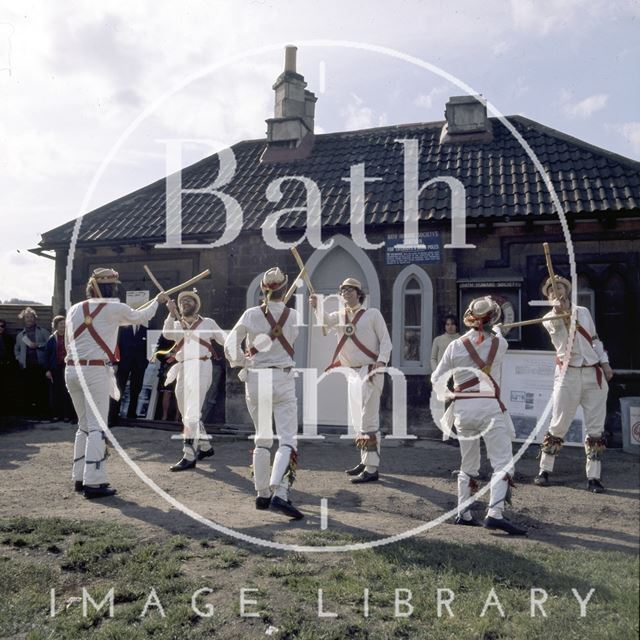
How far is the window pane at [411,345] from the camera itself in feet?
34.9

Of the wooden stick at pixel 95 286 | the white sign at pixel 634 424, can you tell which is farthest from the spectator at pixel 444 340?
the wooden stick at pixel 95 286

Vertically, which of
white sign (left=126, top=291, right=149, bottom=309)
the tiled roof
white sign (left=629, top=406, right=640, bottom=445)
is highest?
the tiled roof

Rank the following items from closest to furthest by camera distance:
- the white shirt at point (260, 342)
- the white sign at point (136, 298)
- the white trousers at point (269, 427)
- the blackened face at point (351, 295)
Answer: the white trousers at point (269, 427) → the white shirt at point (260, 342) → the blackened face at point (351, 295) → the white sign at point (136, 298)

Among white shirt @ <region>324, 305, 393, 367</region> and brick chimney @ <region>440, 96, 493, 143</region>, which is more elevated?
brick chimney @ <region>440, 96, 493, 143</region>

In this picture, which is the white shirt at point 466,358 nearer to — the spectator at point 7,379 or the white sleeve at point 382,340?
the white sleeve at point 382,340

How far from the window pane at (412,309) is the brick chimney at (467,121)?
147 inches

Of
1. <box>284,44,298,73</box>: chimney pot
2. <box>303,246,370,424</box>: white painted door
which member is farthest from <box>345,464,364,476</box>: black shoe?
<box>284,44,298,73</box>: chimney pot

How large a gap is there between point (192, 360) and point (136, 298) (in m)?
4.99

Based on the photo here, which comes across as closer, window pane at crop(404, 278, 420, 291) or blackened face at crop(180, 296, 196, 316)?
blackened face at crop(180, 296, 196, 316)

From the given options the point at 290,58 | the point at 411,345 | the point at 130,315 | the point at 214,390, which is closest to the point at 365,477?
the point at 130,315

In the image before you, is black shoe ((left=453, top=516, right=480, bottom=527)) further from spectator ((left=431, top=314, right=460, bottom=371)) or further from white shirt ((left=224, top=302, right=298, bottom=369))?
spectator ((left=431, top=314, right=460, bottom=371))

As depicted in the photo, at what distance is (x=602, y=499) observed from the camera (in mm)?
6148

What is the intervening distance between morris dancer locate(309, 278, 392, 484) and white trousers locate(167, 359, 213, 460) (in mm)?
1869

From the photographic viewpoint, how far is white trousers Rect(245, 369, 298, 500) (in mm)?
5711
